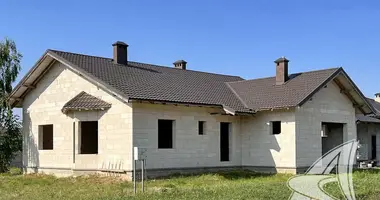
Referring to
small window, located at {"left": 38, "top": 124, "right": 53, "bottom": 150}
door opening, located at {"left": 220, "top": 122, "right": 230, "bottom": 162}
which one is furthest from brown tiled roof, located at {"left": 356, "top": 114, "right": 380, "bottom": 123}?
small window, located at {"left": 38, "top": 124, "right": 53, "bottom": 150}

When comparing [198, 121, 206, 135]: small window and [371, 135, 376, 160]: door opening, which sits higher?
[198, 121, 206, 135]: small window

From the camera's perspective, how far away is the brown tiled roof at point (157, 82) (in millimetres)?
20750

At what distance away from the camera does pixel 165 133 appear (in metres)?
21.5

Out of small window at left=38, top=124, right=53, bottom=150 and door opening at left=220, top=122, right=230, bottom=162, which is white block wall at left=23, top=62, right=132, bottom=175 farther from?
door opening at left=220, top=122, right=230, bottom=162

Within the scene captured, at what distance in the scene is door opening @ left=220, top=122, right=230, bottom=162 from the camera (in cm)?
2397

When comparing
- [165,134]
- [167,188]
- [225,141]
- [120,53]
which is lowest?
[167,188]

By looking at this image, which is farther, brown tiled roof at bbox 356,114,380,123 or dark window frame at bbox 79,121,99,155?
brown tiled roof at bbox 356,114,380,123

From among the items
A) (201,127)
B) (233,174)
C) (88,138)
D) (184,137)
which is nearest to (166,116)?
(184,137)

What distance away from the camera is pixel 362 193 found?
14.4 metres

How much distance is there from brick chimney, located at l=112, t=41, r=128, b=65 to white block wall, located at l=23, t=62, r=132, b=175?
2.55 meters

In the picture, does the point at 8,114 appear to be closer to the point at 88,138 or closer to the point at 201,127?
the point at 88,138

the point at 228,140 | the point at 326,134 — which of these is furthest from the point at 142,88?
the point at 326,134

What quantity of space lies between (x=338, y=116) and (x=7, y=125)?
57.2ft

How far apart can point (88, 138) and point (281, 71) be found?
9830mm
